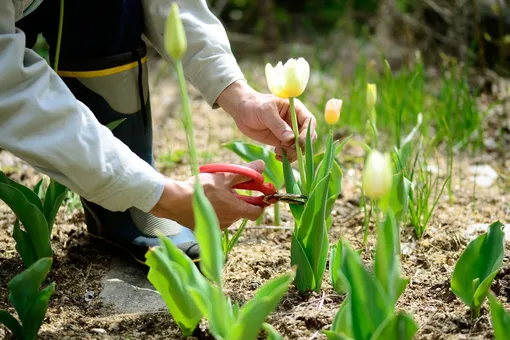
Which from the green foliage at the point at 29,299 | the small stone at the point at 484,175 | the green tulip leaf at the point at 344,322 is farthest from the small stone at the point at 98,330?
the small stone at the point at 484,175

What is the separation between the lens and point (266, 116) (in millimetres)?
1427

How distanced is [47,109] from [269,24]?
3.20 metres

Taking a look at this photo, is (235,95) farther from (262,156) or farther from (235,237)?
(235,237)

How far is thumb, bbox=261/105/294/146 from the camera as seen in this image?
1.38 meters

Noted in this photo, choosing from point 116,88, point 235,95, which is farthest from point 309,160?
point 116,88

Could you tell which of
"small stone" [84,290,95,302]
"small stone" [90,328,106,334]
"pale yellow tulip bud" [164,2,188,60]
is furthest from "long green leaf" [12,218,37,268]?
"pale yellow tulip bud" [164,2,188,60]

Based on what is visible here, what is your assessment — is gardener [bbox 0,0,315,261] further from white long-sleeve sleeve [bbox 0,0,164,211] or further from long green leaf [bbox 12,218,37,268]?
long green leaf [bbox 12,218,37,268]

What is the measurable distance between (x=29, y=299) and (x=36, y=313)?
3cm

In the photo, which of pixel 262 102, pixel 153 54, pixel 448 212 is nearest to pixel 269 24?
pixel 153 54

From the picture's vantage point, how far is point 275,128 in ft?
4.59

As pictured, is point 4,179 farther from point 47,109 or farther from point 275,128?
point 275,128

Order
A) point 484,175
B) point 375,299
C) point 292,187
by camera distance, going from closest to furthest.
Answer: point 375,299, point 292,187, point 484,175

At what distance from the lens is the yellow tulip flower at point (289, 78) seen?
4.11 feet

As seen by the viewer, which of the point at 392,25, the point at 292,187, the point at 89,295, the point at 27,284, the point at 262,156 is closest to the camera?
the point at 27,284
